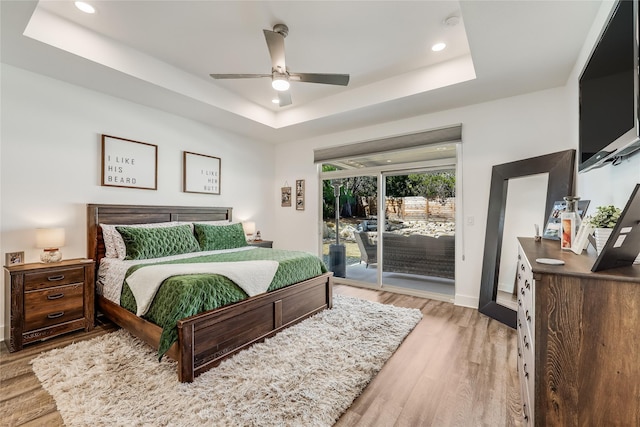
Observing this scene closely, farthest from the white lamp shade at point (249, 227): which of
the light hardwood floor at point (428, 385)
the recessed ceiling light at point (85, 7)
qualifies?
the recessed ceiling light at point (85, 7)

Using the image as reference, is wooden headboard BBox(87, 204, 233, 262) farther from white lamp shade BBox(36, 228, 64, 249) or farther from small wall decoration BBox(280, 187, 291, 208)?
small wall decoration BBox(280, 187, 291, 208)

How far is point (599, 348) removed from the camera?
3.21ft

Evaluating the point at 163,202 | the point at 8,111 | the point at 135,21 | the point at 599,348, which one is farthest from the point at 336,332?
the point at 8,111

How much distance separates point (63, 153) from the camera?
299cm

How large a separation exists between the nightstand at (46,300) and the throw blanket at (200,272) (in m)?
0.72

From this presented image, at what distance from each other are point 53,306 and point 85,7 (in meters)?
2.60

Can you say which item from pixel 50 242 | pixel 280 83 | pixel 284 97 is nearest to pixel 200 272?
pixel 50 242

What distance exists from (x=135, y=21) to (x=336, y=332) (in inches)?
131

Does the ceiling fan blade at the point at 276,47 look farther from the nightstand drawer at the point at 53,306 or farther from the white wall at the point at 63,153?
the nightstand drawer at the point at 53,306

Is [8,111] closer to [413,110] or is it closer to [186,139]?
[186,139]

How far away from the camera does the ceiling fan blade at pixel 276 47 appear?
2.16m

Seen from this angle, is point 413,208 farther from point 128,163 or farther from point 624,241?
point 128,163

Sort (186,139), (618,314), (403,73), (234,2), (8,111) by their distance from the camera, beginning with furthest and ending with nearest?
(186,139) < (403,73) < (8,111) < (234,2) < (618,314)

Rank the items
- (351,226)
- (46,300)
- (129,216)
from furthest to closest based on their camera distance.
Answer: (351,226)
(129,216)
(46,300)
